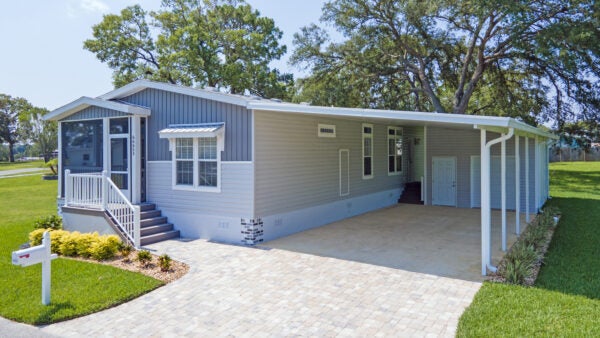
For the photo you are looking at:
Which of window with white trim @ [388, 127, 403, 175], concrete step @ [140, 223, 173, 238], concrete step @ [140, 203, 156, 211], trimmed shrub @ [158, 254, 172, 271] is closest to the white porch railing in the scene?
concrete step @ [140, 223, 173, 238]

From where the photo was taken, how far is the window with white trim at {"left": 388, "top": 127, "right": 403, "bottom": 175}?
15.0m

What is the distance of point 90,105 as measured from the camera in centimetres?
1022

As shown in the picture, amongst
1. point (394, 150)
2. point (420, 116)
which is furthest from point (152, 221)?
point (394, 150)

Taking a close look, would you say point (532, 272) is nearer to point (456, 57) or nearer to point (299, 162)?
point (299, 162)

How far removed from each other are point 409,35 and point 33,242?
1961 cm

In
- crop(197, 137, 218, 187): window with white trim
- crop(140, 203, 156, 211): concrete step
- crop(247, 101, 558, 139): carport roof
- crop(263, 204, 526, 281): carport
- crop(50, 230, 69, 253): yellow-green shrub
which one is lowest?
crop(263, 204, 526, 281): carport

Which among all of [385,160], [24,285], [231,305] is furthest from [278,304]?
[385,160]

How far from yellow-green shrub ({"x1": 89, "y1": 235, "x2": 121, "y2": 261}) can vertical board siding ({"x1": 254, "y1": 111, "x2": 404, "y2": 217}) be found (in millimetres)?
2847

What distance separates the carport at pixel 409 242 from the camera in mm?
7023

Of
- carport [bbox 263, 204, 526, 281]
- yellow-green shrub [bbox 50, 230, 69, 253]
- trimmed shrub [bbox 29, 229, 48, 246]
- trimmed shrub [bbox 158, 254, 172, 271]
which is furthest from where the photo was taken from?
trimmed shrub [bbox 29, 229, 48, 246]

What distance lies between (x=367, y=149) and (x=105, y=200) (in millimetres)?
8116

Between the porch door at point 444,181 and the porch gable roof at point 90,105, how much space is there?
10.2 m

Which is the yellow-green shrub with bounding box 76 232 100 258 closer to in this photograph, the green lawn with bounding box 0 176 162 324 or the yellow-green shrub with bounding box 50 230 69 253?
the green lawn with bounding box 0 176 162 324

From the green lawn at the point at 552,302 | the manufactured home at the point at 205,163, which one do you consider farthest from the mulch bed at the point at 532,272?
the manufactured home at the point at 205,163
